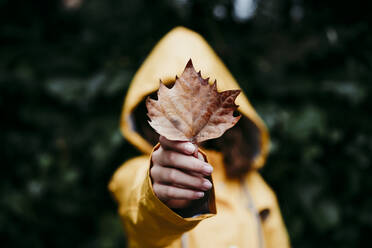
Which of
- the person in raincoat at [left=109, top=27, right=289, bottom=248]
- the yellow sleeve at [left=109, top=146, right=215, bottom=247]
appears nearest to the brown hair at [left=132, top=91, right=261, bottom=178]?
the person in raincoat at [left=109, top=27, right=289, bottom=248]

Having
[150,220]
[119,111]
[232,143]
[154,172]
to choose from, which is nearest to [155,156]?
[154,172]

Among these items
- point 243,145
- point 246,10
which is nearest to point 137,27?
point 246,10

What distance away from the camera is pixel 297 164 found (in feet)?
6.52

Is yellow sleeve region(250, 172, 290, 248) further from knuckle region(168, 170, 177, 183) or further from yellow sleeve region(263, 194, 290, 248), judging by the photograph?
knuckle region(168, 170, 177, 183)

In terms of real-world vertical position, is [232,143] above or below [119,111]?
below

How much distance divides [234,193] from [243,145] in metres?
0.24

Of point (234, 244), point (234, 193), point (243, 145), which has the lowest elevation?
point (234, 244)

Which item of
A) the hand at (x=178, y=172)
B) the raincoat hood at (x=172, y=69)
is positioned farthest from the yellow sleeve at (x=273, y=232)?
the hand at (x=178, y=172)

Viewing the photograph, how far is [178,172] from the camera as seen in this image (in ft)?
1.66

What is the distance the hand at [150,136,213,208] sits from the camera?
48 cm

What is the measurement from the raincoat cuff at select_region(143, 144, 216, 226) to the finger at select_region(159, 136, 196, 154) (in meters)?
0.06

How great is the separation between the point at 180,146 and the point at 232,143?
28.5 inches

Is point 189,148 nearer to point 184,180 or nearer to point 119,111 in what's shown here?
point 184,180

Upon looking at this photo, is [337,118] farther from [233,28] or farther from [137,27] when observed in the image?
[137,27]
